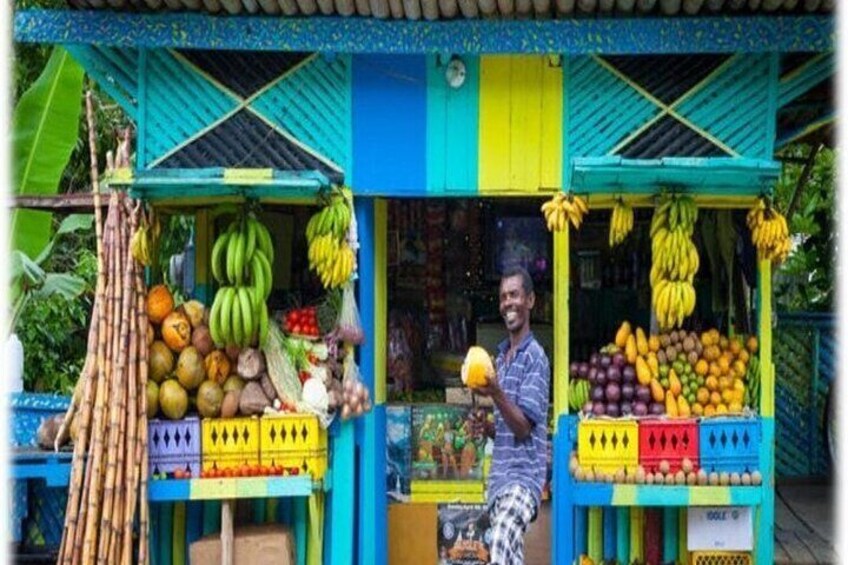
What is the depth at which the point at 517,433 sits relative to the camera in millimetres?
5496

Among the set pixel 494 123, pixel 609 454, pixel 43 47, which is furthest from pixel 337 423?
pixel 43 47

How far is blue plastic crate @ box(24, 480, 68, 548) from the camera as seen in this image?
23.6 feet

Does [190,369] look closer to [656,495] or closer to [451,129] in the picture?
[451,129]

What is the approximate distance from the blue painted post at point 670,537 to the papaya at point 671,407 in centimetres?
65

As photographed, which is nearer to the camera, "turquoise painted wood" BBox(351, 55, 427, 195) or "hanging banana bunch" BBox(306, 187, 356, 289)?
"hanging banana bunch" BBox(306, 187, 356, 289)

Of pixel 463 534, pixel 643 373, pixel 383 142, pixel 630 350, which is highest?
pixel 383 142

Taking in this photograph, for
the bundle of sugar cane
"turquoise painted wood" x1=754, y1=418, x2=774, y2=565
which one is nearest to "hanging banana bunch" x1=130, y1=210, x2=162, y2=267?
the bundle of sugar cane

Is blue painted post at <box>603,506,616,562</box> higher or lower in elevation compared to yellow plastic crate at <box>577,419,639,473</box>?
lower

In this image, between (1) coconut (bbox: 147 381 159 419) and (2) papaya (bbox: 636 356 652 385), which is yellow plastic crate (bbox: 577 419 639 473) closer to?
(2) papaya (bbox: 636 356 652 385)

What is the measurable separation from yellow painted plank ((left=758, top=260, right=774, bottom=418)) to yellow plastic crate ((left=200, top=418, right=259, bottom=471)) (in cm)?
295

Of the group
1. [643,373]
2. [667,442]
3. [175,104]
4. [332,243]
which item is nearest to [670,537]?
[667,442]

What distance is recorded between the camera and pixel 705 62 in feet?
21.8

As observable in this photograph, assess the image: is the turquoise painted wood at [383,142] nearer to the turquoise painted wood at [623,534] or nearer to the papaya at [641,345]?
the papaya at [641,345]

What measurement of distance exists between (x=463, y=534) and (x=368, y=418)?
1093 millimetres
